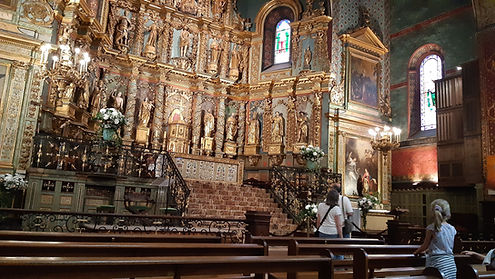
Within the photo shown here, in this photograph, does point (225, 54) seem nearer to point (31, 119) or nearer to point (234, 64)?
point (234, 64)

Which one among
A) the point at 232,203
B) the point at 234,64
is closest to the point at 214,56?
the point at 234,64

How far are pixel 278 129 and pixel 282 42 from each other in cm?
516

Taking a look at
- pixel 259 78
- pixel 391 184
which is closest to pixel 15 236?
pixel 259 78

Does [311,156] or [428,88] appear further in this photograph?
[428,88]

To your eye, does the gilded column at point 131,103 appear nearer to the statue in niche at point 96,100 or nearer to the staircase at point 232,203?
the statue in niche at point 96,100

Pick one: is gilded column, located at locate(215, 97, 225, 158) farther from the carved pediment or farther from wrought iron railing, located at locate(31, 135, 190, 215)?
the carved pediment

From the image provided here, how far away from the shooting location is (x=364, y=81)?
2009cm

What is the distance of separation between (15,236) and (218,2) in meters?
19.3

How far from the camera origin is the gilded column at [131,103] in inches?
720

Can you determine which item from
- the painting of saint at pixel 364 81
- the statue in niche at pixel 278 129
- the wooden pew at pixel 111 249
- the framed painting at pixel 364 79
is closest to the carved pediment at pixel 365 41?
the framed painting at pixel 364 79

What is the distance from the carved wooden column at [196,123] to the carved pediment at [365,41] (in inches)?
312

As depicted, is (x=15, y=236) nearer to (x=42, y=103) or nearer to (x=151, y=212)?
(x=151, y=212)

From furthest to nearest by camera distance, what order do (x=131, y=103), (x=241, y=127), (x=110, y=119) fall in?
(x=241, y=127)
(x=131, y=103)
(x=110, y=119)

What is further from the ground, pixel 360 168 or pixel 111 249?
pixel 360 168
